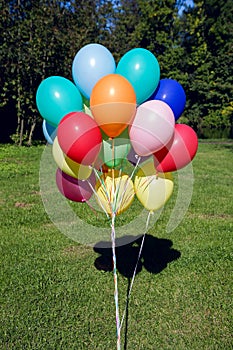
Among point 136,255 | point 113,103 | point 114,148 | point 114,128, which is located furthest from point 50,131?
point 136,255

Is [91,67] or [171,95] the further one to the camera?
[171,95]

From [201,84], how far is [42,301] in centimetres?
2196

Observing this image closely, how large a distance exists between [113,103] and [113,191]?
0.81 m

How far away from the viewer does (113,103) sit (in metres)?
2.31

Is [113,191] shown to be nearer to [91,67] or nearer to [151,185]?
[151,185]

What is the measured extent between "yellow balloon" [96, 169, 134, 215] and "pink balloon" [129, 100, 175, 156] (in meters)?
0.42

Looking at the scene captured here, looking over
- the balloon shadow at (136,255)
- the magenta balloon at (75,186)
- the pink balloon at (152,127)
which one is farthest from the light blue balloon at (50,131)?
the balloon shadow at (136,255)

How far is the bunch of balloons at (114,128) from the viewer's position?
2.38 m

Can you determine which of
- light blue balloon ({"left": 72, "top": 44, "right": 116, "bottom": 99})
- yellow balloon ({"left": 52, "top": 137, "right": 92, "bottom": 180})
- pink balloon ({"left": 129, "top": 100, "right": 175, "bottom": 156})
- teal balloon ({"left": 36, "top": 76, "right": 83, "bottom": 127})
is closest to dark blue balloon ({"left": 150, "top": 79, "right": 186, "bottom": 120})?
pink balloon ({"left": 129, "top": 100, "right": 175, "bottom": 156})

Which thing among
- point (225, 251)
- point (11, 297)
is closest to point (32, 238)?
point (11, 297)

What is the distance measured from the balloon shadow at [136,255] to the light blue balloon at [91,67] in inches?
75.9

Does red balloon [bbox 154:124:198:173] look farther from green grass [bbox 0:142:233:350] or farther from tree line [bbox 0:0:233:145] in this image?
tree line [bbox 0:0:233:145]

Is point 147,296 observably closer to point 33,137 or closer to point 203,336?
point 203,336

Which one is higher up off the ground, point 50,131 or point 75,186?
point 50,131
